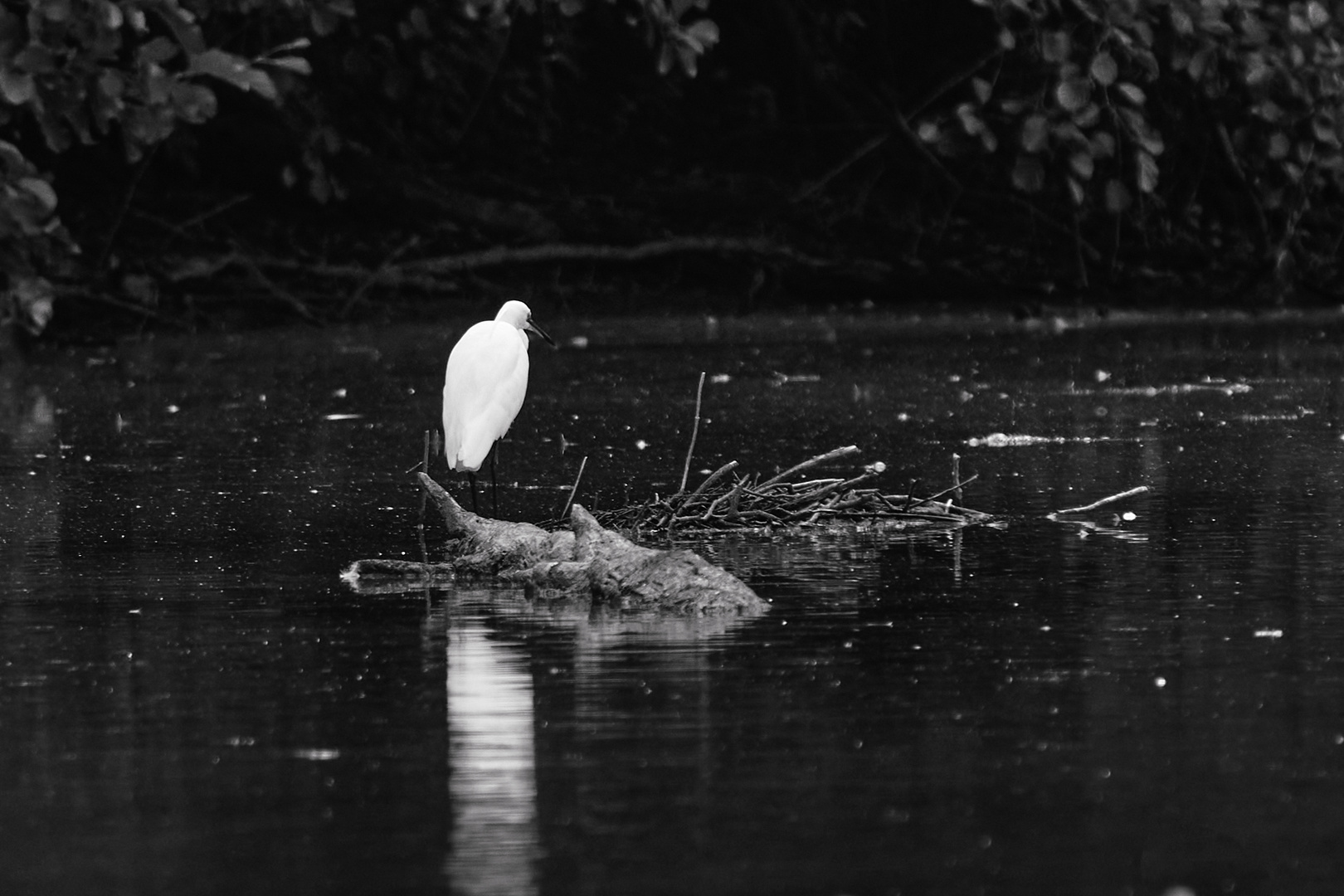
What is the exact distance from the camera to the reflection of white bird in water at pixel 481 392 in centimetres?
823

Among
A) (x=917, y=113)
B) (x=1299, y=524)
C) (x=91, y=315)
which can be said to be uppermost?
(x=917, y=113)

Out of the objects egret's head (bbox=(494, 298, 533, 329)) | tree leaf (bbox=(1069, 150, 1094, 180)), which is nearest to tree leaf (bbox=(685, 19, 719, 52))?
tree leaf (bbox=(1069, 150, 1094, 180))

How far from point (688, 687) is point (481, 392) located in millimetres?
3299

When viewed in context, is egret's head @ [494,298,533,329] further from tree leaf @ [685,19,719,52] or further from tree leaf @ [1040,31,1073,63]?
tree leaf @ [1040,31,1073,63]

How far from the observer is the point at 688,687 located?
530 cm

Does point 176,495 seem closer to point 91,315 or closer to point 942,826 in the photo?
point 942,826

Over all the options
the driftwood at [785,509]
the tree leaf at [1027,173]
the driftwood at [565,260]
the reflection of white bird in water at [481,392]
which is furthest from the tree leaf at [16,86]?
the tree leaf at [1027,173]

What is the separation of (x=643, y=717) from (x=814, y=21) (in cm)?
1575

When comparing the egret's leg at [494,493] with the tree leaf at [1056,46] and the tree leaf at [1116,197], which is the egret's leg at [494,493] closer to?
the tree leaf at [1056,46]

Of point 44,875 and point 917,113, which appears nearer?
point 44,875

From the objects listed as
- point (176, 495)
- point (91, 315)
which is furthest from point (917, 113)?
point (176, 495)

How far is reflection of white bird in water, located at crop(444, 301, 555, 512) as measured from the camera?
8.23m

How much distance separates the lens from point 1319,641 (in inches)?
227

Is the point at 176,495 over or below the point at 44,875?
over
